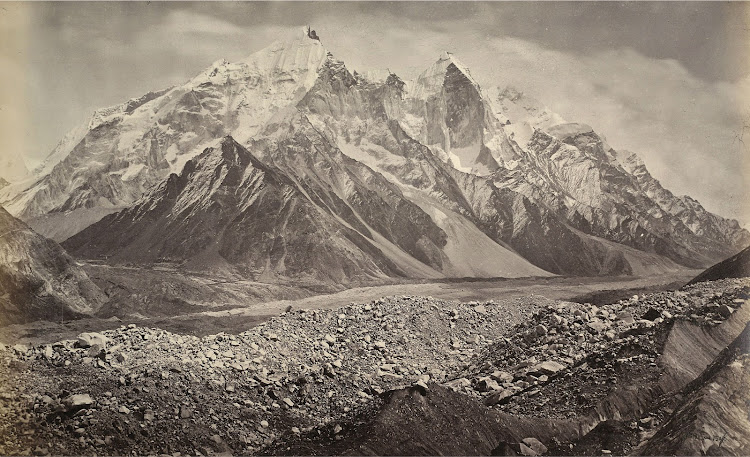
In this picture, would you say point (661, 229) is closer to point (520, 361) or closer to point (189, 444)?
point (520, 361)

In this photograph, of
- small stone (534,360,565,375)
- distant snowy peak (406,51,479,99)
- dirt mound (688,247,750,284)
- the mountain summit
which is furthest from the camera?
the mountain summit

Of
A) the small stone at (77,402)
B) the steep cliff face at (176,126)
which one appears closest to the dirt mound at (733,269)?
the small stone at (77,402)

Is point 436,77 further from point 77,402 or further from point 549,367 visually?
point 77,402

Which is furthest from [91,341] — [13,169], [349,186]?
[349,186]

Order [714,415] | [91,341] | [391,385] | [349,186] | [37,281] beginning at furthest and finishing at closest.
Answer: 1. [349,186]
2. [37,281]
3. [391,385]
4. [91,341]
5. [714,415]

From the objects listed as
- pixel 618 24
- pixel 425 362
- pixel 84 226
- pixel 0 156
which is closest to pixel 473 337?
pixel 425 362

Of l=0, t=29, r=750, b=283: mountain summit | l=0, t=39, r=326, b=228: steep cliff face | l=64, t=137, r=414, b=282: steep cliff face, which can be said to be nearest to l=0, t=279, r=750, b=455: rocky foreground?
l=0, t=29, r=750, b=283: mountain summit

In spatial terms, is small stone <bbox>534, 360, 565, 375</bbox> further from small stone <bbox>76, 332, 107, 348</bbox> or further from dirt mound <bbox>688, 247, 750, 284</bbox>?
small stone <bbox>76, 332, 107, 348</bbox>
